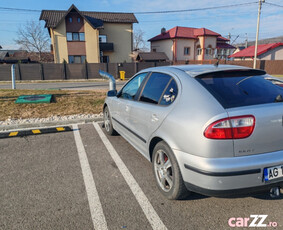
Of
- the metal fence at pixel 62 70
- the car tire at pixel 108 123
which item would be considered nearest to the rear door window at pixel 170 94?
the car tire at pixel 108 123

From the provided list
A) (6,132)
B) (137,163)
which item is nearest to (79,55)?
(6,132)

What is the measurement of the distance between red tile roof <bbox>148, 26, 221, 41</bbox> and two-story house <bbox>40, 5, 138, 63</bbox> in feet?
26.4

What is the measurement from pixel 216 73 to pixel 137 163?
2.01m

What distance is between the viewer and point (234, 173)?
7.06ft

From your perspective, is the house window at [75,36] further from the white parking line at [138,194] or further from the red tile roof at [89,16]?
the white parking line at [138,194]

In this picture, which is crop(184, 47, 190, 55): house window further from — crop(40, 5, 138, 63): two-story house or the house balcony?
the house balcony

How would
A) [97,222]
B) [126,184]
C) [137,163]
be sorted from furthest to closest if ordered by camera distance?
[137,163] < [126,184] < [97,222]

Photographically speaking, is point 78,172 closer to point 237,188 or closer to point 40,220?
point 40,220

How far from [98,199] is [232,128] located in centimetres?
184

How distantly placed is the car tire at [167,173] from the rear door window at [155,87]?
681mm

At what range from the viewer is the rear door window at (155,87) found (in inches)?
122

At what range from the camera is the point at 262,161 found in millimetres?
2193

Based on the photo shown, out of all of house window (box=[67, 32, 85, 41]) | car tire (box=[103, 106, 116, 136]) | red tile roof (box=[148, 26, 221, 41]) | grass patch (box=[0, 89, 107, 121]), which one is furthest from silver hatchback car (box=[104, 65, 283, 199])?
red tile roof (box=[148, 26, 221, 41])

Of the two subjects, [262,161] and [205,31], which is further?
[205,31]
